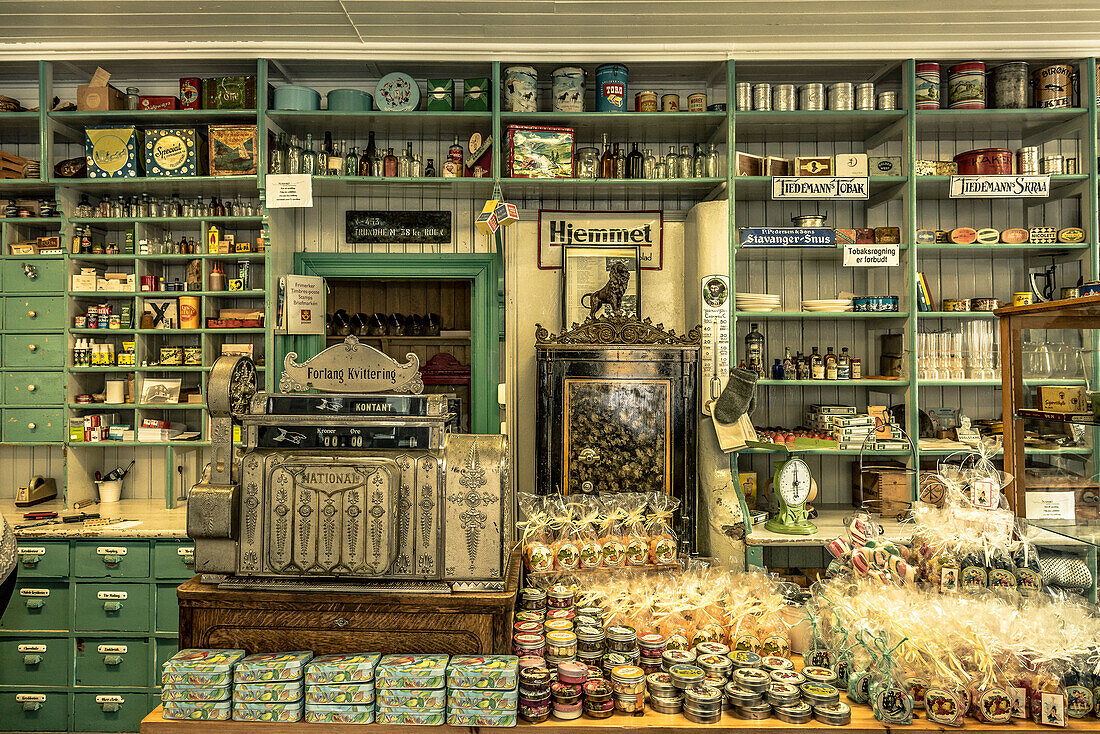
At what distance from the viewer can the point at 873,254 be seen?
390cm

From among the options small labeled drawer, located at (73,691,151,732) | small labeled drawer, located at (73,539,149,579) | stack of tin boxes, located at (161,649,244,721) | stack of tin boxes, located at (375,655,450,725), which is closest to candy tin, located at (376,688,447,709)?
stack of tin boxes, located at (375,655,450,725)

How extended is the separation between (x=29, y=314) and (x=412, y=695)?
12.0 feet

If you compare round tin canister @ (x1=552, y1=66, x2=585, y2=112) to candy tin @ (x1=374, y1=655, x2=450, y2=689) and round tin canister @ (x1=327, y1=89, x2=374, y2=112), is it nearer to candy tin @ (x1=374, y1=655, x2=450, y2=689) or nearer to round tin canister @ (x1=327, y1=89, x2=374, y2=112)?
round tin canister @ (x1=327, y1=89, x2=374, y2=112)

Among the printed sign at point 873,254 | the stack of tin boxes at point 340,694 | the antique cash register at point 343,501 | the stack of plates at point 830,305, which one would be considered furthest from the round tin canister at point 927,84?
the stack of tin boxes at point 340,694

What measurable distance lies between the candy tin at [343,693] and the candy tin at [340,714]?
0.05 ft

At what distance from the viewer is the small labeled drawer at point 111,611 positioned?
11.7 ft

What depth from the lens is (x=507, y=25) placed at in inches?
144

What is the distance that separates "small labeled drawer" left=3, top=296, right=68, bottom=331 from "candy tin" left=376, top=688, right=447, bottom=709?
3.46 meters

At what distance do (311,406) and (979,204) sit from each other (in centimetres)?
418

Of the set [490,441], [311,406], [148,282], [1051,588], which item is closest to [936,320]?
[1051,588]

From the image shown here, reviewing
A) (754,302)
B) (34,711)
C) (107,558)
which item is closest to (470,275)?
(754,302)

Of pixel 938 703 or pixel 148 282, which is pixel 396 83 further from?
pixel 938 703

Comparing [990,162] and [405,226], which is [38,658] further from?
[990,162]

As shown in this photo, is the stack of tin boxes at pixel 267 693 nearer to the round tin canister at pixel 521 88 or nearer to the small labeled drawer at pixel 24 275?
the round tin canister at pixel 521 88
